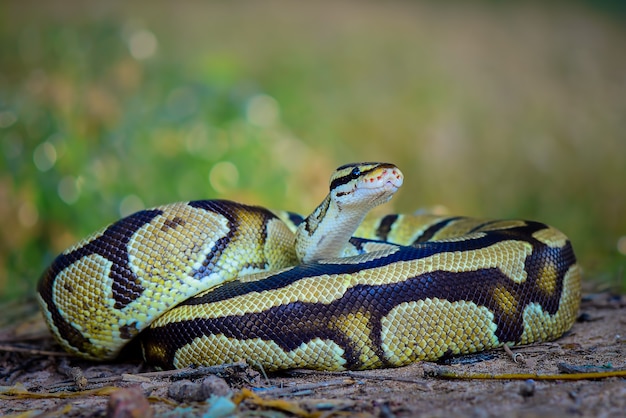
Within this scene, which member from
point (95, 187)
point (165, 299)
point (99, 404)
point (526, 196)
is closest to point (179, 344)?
point (165, 299)

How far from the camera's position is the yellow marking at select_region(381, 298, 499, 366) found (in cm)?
351

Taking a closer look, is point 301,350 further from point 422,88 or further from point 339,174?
point 422,88

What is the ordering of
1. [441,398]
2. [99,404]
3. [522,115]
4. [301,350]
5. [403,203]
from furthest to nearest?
[522,115] < [403,203] < [301,350] < [99,404] < [441,398]

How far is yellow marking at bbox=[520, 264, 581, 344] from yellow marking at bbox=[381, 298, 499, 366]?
0.36 metres

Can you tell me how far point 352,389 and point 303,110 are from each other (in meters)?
6.51

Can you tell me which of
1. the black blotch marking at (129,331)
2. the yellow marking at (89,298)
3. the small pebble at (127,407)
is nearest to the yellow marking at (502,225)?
the black blotch marking at (129,331)

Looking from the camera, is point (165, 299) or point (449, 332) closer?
point (449, 332)

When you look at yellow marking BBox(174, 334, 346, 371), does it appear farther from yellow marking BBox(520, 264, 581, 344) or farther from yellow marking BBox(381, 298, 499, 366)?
yellow marking BBox(520, 264, 581, 344)

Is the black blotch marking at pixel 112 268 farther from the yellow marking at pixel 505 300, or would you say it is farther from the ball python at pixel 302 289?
the yellow marking at pixel 505 300

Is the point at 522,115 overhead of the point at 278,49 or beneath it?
beneath

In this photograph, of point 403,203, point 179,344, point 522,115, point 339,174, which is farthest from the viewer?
point 522,115

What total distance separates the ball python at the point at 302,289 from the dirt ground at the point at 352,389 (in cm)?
15

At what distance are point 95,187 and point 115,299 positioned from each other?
3365 millimetres

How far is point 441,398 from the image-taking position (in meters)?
2.90
